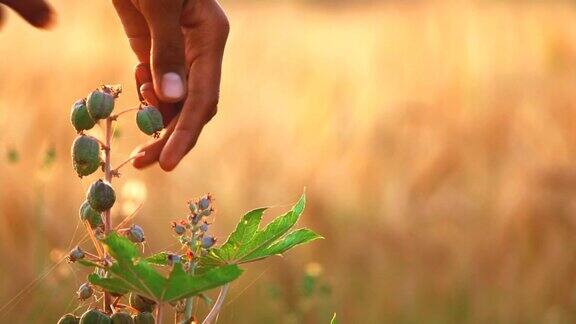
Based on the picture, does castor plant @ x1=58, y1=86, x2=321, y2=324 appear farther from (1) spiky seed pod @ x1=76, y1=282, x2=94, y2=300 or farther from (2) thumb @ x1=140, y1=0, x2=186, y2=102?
(2) thumb @ x1=140, y1=0, x2=186, y2=102

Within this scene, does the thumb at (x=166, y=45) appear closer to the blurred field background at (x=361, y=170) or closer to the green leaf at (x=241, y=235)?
the green leaf at (x=241, y=235)

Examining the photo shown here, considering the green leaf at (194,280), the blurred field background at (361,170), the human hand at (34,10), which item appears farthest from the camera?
the blurred field background at (361,170)

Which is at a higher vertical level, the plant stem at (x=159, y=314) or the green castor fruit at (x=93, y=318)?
the green castor fruit at (x=93, y=318)

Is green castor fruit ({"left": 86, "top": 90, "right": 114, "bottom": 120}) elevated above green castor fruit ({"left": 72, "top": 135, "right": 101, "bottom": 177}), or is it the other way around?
green castor fruit ({"left": 86, "top": 90, "right": 114, "bottom": 120})

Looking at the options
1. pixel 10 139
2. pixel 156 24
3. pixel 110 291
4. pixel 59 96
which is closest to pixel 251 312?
pixel 10 139

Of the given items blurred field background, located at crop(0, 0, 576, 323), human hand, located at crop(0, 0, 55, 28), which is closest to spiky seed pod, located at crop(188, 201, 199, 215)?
human hand, located at crop(0, 0, 55, 28)

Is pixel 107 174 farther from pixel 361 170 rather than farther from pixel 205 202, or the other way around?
pixel 361 170

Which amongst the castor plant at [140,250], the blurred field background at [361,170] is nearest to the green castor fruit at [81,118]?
the castor plant at [140,250]
